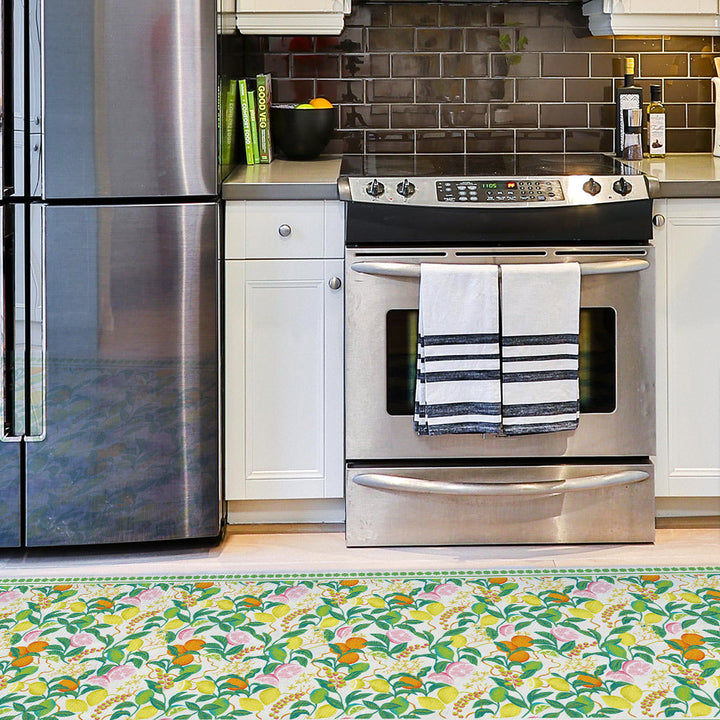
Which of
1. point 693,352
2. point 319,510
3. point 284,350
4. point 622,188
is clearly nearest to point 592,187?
point 622,188

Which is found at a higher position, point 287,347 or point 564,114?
point 564,114

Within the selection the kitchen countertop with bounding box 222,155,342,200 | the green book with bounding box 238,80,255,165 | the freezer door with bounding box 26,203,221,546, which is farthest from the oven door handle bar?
the green book with bounding box 238,80,255,165

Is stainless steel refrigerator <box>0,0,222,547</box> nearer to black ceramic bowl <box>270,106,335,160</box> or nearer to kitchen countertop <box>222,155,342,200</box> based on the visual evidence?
kitchen countertop <box>222,155,342,200</box>

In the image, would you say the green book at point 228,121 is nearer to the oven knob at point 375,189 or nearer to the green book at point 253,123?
the green book at point 253,123

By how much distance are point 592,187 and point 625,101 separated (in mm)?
699

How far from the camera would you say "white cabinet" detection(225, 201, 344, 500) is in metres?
2.64

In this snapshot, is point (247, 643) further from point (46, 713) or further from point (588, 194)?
point (588, 194)

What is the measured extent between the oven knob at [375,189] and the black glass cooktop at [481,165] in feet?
0.23

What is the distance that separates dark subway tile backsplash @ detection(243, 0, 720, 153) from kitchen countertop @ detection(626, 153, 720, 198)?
34cm

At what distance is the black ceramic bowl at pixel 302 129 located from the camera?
3.08m

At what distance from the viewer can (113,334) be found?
252 cm

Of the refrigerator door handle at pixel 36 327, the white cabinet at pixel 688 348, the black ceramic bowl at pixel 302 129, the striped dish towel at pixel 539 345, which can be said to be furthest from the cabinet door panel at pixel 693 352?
the refrigerator door handle at pixel 36 327

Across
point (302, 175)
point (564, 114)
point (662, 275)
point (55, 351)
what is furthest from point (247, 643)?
point (564, 114)

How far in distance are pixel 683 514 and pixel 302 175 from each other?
4.77ft
